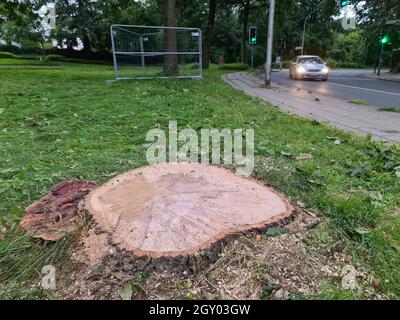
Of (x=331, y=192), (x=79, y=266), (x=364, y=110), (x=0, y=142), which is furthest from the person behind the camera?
(x=364, y=110)

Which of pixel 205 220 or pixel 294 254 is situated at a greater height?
pixel 205 220

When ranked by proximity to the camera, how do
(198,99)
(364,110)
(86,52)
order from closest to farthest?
(198,99) < (364,110) < (86,52)

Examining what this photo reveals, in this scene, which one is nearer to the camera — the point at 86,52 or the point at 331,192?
the point at 331,192

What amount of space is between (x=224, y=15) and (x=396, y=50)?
736 inches

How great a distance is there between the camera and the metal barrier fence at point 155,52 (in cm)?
1054

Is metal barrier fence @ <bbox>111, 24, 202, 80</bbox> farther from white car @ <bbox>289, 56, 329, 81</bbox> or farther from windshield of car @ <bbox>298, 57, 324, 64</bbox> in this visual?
windshield of car @ <bbox>298, 57, 324, 64</bbox>

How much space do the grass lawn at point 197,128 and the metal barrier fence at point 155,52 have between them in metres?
3.61

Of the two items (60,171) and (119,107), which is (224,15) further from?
(60,171)

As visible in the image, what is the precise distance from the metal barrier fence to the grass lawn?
3.61 metres

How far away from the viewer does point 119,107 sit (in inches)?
262

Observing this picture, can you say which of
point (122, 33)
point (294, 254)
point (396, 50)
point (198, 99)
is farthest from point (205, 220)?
point (396, 50)

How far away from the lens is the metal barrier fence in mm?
10539

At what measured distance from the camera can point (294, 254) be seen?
6.74 ft

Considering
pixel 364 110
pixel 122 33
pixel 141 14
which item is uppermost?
pixel 141 14
